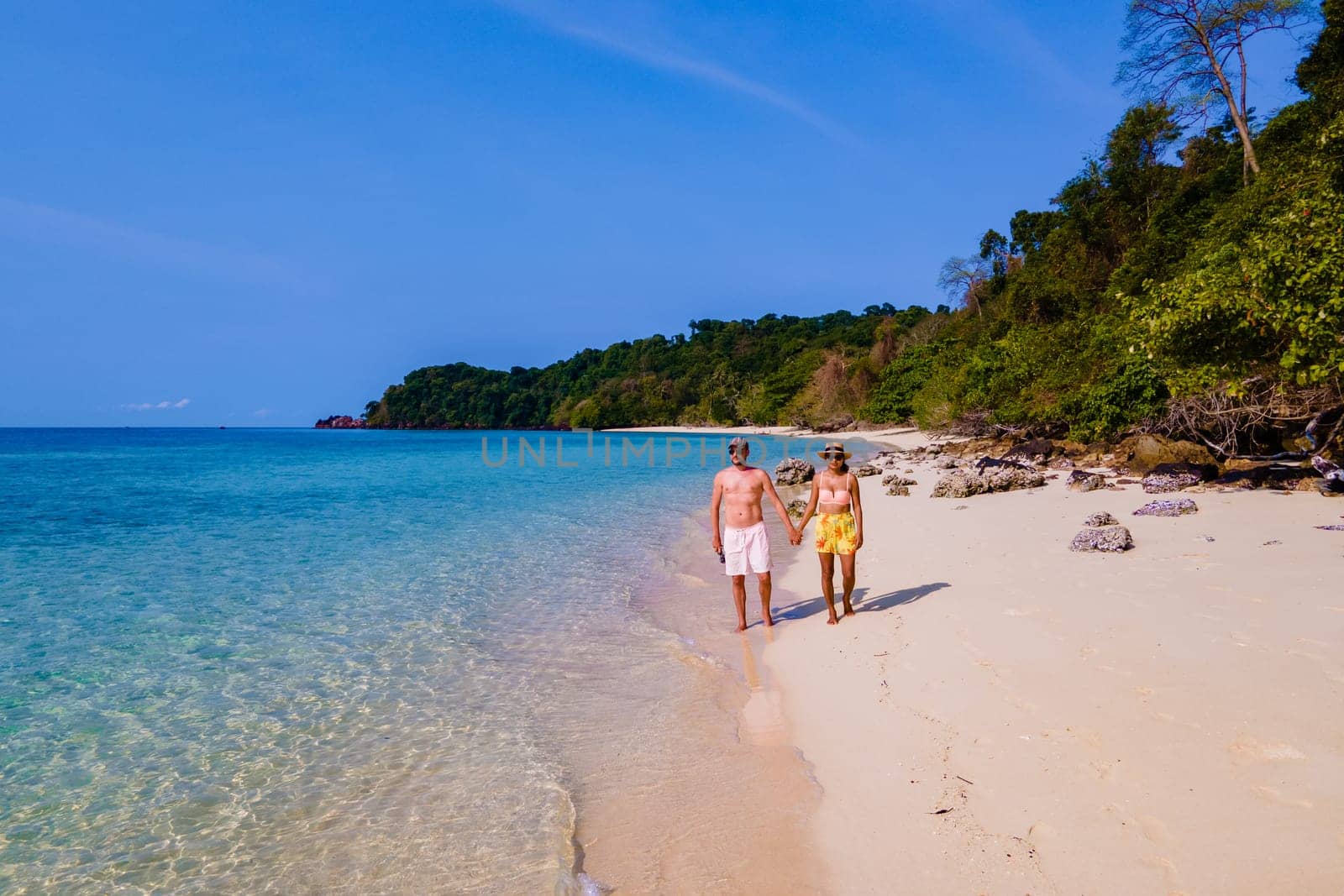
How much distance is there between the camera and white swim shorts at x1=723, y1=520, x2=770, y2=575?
649 centimetres

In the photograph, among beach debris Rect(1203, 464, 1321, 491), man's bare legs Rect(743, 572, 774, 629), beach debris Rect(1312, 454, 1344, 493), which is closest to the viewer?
man's bare legs Rect(743, 572, 774, 629)

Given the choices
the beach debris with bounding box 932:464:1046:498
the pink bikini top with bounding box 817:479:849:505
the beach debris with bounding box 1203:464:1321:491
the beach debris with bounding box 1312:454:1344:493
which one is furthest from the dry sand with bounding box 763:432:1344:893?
the beach debris with bounding box 932:464:1046:498

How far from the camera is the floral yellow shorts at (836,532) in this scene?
6543 millimetres

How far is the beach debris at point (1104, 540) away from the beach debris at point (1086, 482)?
5.22 m

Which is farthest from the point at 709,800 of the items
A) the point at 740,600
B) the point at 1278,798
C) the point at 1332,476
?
the point at 1332,476

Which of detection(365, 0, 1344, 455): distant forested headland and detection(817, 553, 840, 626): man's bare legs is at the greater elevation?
detection(365, 0, 1344, 455): distant forested headland

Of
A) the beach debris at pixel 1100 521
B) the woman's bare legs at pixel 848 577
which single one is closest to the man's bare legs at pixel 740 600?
the woman's bare legs at pixel 848 577

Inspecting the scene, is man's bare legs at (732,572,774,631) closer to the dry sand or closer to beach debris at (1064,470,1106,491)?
the dry sand

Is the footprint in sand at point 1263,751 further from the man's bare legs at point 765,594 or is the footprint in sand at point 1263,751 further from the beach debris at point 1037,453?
the beach debris at point 1037,453

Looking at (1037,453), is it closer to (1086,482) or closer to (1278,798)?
(1086,482)

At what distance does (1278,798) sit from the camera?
9.68ft

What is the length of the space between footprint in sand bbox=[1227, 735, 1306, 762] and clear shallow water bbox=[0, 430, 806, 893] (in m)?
3.21

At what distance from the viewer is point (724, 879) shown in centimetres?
304

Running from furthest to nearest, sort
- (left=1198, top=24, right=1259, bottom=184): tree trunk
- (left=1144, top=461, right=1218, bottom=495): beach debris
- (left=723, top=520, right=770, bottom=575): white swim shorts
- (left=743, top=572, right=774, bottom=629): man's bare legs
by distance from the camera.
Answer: (left=1198, top=24, right=1259, bottom=184): tree trunk → (left=1144, top=461, right=1218, bottom=495): beach debris → (left=743, top=572, right=774, bottom=629): man's bare legs → (left=723, top=520, right=770, bottom=575): white swim shorts
